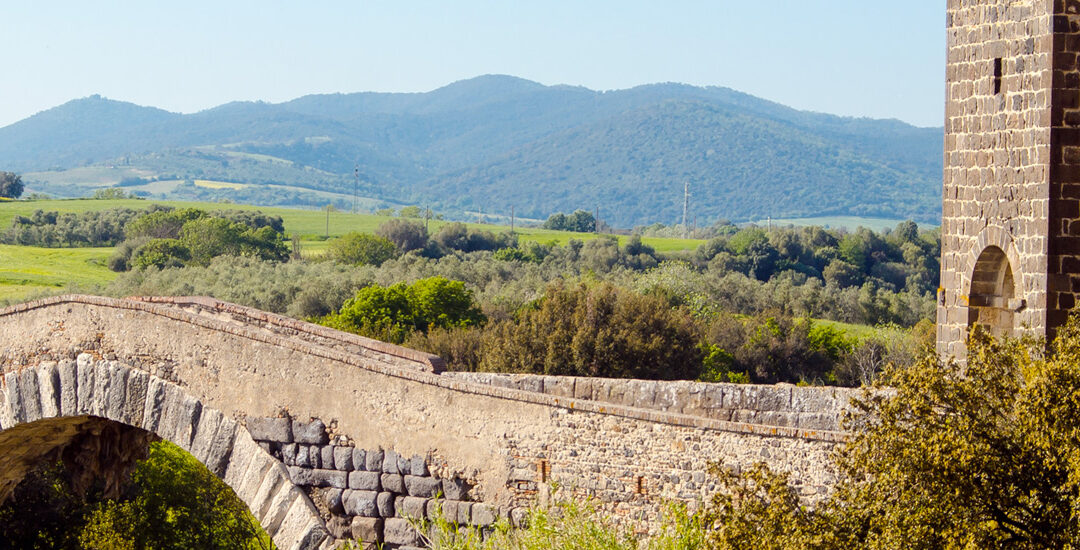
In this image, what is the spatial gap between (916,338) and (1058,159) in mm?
23115

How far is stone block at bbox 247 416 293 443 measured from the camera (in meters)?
11.6

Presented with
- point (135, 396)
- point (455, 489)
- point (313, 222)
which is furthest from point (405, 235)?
point (455, 489)

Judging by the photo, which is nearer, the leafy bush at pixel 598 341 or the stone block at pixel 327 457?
the stone block at pixel 327 457

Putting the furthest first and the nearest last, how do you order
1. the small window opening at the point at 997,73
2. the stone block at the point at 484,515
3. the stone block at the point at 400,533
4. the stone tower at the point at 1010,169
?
1. the small window opening at the point at 997,73
2. the stone tower at the point at 1010,169
3. the stone block at the point at 400,533
4. the stone block at the point at 484,515

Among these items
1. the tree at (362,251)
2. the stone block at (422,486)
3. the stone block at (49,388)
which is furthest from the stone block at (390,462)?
the tree at (362,251)

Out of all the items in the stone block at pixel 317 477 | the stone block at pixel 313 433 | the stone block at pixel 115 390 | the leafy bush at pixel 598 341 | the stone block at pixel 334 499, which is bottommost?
the leafy bush at pixel 598 341

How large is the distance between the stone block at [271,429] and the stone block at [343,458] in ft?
1.65

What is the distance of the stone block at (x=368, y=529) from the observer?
11242 mm

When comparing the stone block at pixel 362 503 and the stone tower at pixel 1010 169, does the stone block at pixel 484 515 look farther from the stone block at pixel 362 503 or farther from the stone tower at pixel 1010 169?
the stone tower at pixel 1010 169

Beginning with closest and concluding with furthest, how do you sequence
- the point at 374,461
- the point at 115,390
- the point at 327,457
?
the point at 374,461, the point at 327,457, the point at 115,390

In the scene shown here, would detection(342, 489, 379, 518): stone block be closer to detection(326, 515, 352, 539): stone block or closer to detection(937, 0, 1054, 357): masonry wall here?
detection(326, 515, 352, 539): stone block

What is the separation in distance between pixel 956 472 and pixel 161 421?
7287 millimetres

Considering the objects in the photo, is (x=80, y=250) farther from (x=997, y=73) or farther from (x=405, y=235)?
(x=997, y=73)

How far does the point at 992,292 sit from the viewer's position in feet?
42.2
